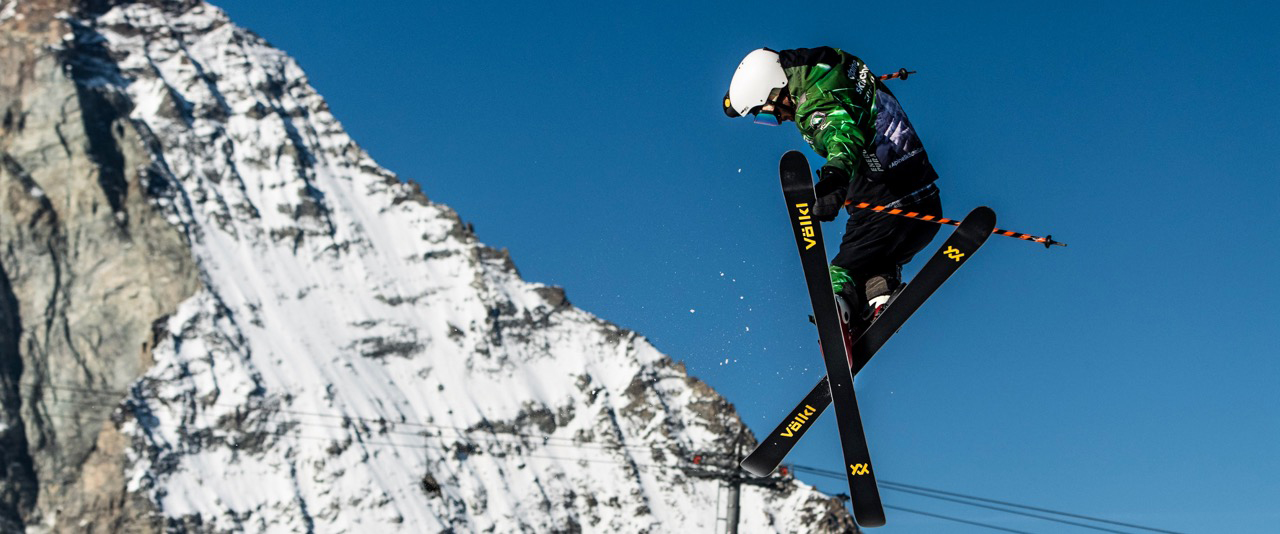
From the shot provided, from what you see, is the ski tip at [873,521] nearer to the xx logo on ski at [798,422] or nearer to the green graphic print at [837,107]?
the xx logo on ski at [798,422]

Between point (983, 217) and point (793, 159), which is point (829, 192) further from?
point (983, 217)

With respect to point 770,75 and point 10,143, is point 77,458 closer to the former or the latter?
point 10,143

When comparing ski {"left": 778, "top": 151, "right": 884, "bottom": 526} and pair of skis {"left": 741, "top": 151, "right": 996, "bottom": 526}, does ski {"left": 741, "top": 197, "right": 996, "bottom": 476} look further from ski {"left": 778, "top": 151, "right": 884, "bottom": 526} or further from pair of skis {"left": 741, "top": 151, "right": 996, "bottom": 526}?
ski {"left": 778, "top": 151, "right": 884, "bottom": 526}

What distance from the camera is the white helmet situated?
777 cm

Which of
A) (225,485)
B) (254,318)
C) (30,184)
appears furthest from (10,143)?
(225,485)

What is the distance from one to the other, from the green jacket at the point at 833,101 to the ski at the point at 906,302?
67 centimetres

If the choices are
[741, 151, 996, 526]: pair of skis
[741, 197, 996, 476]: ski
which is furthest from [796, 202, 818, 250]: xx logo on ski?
[741, 197, 996, 476]: ski

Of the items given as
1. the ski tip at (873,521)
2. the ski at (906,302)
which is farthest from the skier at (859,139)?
the ski tip at (873,521)

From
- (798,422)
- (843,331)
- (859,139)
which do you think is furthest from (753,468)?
(859,139)

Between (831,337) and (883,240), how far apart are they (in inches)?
25.8

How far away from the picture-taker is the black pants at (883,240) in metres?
7.90

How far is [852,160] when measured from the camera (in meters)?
7.34

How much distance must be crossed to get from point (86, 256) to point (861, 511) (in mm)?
189232

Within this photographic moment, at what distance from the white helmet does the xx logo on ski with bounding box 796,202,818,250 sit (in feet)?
2.19
